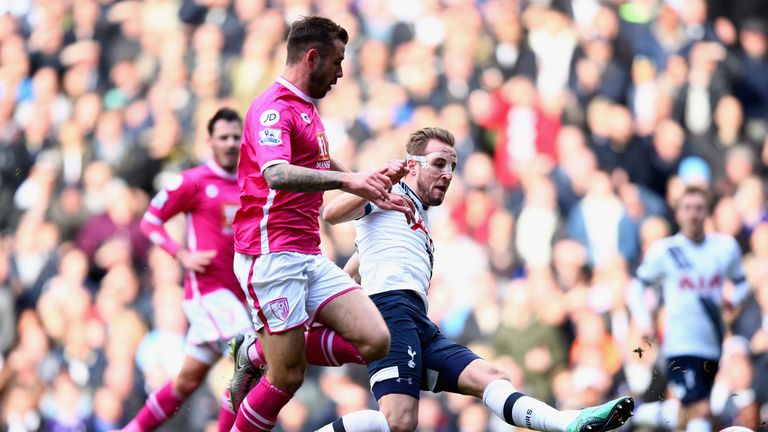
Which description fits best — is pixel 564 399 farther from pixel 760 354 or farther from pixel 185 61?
pixel 185 61

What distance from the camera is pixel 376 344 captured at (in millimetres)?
5992

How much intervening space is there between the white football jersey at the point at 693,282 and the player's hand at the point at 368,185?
3.70 meters

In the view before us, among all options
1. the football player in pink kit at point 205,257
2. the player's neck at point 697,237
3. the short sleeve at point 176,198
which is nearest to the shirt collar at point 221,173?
the football player in pink kit at point 205,257

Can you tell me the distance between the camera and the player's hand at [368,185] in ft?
18.2

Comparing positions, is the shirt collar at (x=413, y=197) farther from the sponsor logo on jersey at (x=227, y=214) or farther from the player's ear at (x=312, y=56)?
the sponsor logo on jersey at (x=227, y=214)

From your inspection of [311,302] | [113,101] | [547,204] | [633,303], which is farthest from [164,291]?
[311,302]

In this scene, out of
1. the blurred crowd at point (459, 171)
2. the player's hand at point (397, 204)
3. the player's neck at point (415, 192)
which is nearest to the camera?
the player's hand at point (397, 204)

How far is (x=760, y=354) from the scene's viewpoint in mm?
8828

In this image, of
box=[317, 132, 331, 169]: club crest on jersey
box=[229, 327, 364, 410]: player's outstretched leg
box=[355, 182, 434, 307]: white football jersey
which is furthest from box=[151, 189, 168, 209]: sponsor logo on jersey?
box=[317, 132, 331, 169]: club crest on jersey

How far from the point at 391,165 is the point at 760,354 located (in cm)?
409

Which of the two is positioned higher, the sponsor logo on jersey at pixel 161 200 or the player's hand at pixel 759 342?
the player's hand at pixel 759 342

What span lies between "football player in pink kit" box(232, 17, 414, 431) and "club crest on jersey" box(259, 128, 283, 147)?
0.07 meters

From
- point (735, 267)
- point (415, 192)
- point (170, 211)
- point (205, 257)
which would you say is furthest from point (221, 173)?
point (735, 267)

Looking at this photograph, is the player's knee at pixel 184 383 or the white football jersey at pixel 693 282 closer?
the player's knee at pixel 184 383
